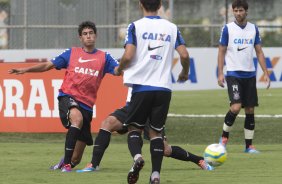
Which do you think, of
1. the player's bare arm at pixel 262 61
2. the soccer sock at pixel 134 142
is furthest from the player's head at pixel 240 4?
the soccer sock at pixel 134 142

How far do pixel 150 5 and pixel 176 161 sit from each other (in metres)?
4.08

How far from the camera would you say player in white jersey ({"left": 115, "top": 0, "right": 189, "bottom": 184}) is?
33.1 feet

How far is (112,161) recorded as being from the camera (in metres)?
13.6

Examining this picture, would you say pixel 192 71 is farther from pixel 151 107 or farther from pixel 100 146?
pixel 151 107

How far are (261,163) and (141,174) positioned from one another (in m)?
2.09

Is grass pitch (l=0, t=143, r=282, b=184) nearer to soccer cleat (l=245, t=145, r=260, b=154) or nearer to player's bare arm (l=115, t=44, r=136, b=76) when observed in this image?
soccer cleat (l=245, t=145, r=260, b=154)

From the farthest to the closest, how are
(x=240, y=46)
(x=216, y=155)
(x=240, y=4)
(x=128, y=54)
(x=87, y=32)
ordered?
(x=240, y=46)
(x=240, y=4)
(x=87, y=32)
(x=216, y=155)
(x=128, y=54)

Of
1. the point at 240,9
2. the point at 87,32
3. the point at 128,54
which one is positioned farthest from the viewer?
the point at 240,9

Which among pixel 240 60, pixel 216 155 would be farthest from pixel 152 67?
pixel 240 60

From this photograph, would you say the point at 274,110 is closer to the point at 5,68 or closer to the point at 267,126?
the point at 267,126

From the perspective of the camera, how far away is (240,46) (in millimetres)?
14867

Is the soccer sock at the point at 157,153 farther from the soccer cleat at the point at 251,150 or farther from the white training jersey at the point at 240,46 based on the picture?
the white training jersey at the point at 240,46

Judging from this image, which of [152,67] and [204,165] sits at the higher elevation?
[152,67]

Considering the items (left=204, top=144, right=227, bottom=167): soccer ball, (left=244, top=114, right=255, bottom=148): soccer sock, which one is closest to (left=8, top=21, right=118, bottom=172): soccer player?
(left=204, top=144, right=227, bottom=167): soccer ball
